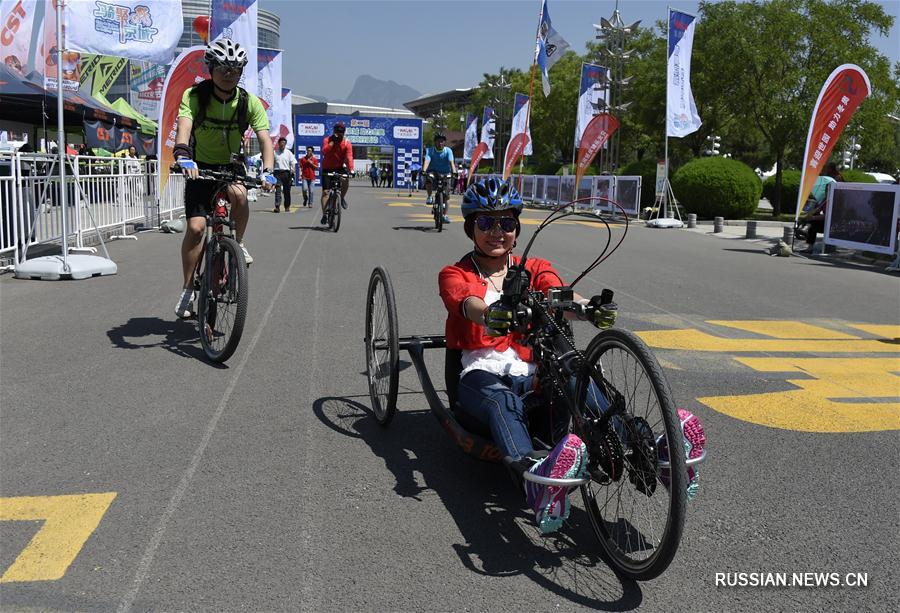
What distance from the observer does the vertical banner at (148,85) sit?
95.8ft

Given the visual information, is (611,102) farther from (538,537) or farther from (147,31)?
(538,537)

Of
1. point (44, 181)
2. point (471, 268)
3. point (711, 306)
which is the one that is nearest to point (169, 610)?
point (471, 268)

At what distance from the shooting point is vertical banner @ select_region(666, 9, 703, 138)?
70.9 feet

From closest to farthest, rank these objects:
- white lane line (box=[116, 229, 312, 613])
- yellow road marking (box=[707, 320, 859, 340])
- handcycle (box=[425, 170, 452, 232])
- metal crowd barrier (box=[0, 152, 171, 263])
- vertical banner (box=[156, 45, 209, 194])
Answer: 1. white lane line (box=[116, 229, 312, 613])
2. yellow road marking (box=[707, 320, 859, 340])
3. metal crowd barrier (box=[0, 152, 171, 263])
4. vertical banner (box=[156, 45, 209, 194])
5. handcycle (box=[425, 170, 452, 232])

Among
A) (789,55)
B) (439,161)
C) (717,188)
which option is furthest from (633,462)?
(789,55)

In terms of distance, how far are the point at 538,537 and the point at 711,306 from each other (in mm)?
6209

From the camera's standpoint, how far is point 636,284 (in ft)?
33.2

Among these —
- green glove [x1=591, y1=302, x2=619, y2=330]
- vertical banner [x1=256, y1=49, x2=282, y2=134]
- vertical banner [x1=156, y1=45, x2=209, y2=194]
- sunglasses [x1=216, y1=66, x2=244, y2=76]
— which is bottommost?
green glove [x1=591, y1=302, x2=619, y2=330]

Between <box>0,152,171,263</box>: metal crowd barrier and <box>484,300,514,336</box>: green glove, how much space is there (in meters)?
7.98

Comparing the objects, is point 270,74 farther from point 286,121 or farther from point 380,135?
point 380,135

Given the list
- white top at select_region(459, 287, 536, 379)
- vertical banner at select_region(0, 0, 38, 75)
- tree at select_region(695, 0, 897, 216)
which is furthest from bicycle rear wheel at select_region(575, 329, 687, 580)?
tree at select_region(695, 0, 897, 216)

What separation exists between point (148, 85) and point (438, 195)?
61.6ft

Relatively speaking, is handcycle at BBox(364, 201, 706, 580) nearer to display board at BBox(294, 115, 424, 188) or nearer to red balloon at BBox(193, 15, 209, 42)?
red balloon at BBox(193, 15, 209, 42)

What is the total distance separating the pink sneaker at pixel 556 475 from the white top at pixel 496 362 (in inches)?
31.2
